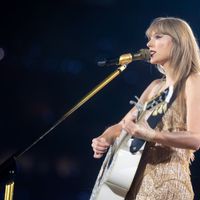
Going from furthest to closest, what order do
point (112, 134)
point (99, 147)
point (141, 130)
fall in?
point (112, 134) → point (99, 147) → point (141, 130)

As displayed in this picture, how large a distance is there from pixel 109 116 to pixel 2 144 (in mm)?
1041

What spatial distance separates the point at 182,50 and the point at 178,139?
54 cm

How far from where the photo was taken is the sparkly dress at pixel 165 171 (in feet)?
5.84

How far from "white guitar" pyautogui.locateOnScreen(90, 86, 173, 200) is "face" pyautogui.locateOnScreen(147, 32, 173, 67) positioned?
30cm

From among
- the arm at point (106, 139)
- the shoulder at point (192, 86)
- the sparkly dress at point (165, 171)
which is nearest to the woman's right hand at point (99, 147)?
the arm at point (106, 139)

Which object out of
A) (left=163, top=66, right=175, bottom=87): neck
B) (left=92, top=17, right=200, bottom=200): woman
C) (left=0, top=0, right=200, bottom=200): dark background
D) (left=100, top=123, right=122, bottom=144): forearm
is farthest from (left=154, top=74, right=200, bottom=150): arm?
(left=0, top=0, right=200, bottom=200): dark background

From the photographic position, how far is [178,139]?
1.73m

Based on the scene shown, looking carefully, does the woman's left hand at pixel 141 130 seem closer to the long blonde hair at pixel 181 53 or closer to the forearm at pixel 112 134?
the long blonde hair at pixel 181 53

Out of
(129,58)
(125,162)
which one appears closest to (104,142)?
(125,162)

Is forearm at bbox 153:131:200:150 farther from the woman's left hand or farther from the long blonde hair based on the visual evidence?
the long blonde hair

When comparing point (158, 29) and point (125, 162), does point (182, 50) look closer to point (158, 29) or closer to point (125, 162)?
point (158, 29)

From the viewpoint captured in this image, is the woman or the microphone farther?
the microphone

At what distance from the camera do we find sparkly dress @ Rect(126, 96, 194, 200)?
5.84ft

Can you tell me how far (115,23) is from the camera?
124 inches
